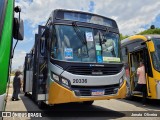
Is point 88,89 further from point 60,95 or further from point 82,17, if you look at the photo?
point 82,17

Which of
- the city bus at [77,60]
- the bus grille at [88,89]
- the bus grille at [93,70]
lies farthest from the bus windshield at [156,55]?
the bus grille at [88,89]

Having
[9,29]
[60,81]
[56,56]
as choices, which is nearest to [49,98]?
[60,81]

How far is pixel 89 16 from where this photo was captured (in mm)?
8906

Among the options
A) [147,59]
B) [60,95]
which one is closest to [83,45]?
[60,95]

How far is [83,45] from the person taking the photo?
819 cm

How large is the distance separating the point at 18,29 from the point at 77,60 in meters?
Answer: 2.88

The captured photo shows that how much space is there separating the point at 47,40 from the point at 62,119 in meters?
2.59

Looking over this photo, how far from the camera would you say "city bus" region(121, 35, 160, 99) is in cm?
1084

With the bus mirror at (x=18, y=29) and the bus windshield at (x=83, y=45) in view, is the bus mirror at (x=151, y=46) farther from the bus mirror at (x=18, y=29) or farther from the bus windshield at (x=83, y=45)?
the bus mirror at (x=18, y=29)

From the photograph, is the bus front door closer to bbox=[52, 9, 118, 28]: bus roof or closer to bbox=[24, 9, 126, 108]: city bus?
bbox=[52, 9, 118, 28]: bus roof

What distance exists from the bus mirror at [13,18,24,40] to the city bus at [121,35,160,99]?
7.06m

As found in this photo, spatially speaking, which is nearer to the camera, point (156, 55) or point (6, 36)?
point (6, 36)

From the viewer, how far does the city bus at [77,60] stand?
24.9ft

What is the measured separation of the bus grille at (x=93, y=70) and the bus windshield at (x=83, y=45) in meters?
0.26
